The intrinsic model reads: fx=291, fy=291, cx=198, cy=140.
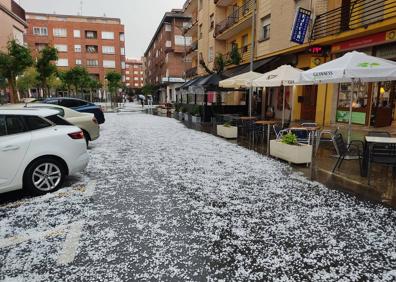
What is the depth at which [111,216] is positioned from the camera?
4.39 m

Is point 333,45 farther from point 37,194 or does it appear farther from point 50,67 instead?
point 50,67

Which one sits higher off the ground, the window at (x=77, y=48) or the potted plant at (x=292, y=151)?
the window at (x=77, y=48)

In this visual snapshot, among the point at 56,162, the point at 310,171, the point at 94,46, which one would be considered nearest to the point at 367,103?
the point at 310,171

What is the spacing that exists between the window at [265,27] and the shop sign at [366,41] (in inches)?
238

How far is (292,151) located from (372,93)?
768 centimetres

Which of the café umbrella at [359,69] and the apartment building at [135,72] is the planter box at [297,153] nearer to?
the café umbrella at [359,69]

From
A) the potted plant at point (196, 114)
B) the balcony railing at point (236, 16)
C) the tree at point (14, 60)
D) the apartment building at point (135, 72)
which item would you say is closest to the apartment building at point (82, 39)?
the balcony railing at point (236, 16)

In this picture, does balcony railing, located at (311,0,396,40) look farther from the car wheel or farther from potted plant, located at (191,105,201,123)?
the car wheel

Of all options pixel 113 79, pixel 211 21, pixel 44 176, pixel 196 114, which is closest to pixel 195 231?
pixel 44 176

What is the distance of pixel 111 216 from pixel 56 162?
6.11 feet

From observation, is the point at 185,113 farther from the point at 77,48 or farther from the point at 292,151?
the point at 77,48

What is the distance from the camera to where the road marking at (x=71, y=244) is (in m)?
3.24

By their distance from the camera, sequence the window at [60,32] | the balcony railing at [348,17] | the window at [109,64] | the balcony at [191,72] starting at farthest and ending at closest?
the window at [109,64]
the window at [60,32]
the balcony at [191,72]
the balcony railing at [348,17]

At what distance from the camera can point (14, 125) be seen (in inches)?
202
